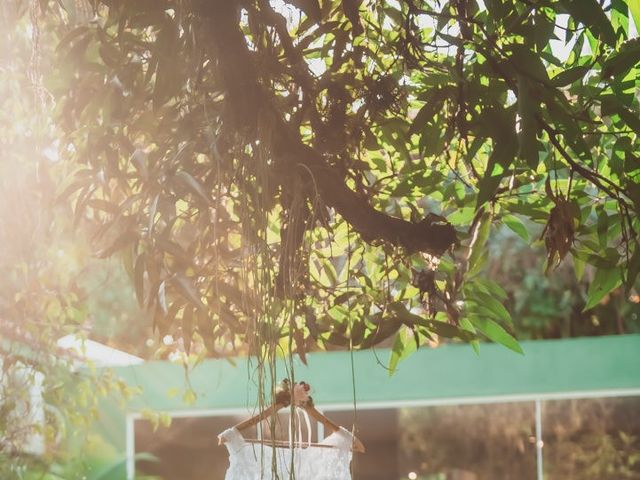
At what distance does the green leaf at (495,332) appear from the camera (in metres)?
1.53

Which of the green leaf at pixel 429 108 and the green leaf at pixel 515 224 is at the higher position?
the green leaf at pixel 429 108

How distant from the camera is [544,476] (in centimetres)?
492

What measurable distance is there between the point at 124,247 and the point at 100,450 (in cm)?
366

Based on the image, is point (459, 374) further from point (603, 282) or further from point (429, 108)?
point (429, 108)

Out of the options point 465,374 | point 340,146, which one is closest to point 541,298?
point 465,374

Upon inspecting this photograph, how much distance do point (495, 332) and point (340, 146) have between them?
0.39 metres

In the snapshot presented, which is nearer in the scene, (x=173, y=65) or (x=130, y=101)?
(x=173, y=65)

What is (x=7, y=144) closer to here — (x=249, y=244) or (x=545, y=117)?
(x=249, y=244)

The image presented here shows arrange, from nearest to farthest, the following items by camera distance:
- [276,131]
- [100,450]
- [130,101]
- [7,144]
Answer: [276,131]
[130,101]
[7,144]
[100,450]

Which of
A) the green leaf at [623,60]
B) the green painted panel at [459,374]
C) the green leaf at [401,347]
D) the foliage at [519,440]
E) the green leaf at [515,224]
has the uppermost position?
the green leaf at [623,60]

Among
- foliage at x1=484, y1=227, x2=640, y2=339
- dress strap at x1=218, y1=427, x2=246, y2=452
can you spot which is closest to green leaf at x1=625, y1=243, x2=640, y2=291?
dress strap at x1=218, y1=427, x2=246, y2=452

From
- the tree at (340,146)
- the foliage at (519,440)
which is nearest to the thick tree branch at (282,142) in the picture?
the tree at (340,146)

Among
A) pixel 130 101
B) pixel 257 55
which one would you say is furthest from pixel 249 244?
pixel 130 101

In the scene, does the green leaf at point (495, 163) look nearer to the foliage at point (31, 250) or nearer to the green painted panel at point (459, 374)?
the foliage at point (31, 250)
